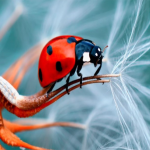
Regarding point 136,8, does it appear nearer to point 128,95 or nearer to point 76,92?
point 128,95

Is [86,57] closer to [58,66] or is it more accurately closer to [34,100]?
[58,66]

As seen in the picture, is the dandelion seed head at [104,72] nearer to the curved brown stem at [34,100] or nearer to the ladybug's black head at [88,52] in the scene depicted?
the ladybug's black head at [88,52]

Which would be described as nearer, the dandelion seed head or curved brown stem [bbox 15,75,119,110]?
curved brown stem [bbox 15,75,119,110]

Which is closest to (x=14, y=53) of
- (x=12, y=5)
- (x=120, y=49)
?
(x=12, y=5)

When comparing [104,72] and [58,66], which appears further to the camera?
[104,72]

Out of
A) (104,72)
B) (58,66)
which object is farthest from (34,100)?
(104,72)

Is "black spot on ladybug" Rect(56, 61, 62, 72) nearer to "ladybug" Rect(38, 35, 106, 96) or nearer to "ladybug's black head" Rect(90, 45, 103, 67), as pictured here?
"ladybug" Rect(38, 35, 106, 96)

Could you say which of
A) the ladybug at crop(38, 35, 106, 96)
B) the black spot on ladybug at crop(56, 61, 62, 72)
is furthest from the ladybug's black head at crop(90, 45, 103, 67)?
the black spot on ladybug at crop(56, 61, 62, 72)

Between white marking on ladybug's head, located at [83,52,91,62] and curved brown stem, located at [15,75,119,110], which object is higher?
white marking on ladybug's head, located at [83,52,91,62]
